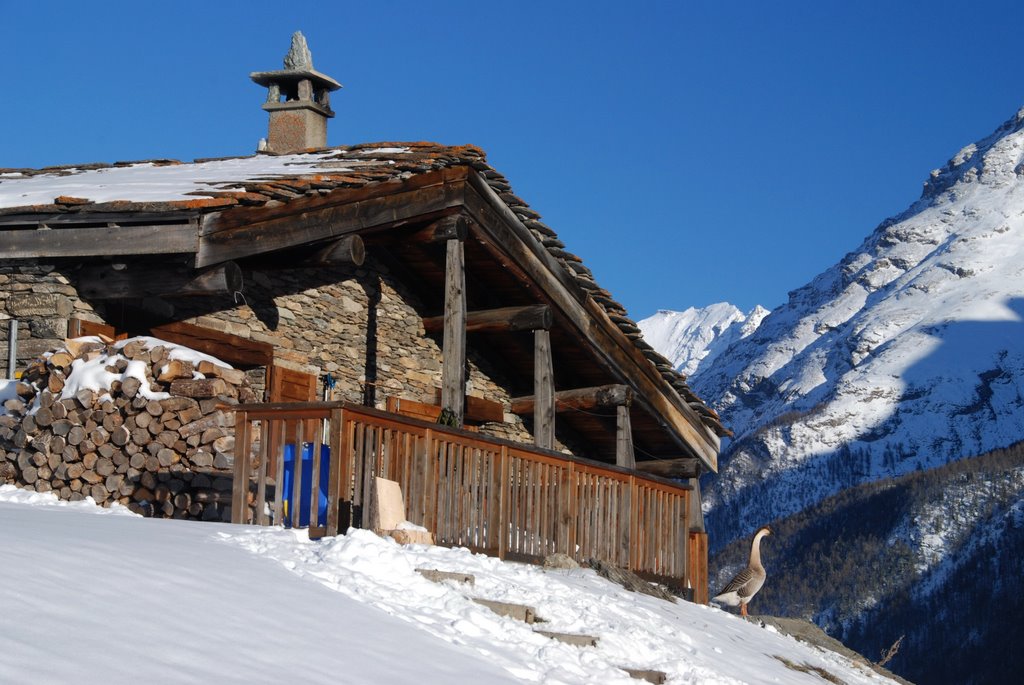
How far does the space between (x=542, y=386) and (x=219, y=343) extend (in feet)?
11.3

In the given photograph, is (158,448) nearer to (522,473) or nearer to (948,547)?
(522,473)

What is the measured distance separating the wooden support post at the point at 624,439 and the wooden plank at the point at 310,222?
13.6 ft

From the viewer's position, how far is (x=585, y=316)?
1495 centimetres

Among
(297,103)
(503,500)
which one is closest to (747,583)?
(503,500)

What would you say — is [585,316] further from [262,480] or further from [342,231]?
[262,480]

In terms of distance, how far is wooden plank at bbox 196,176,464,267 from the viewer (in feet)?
35.4

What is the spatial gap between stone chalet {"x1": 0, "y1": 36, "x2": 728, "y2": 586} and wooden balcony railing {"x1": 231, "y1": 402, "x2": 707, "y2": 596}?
0.20 metres

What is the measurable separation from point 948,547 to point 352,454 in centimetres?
11531

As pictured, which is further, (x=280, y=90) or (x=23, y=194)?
(x=280, y=90)

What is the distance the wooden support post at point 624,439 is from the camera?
15656 millimetres

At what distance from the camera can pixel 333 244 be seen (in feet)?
38.8

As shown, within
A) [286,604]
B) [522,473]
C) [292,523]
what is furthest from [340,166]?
[286,604]

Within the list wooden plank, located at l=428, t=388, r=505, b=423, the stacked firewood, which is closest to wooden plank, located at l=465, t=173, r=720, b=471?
wooden plank, located at l=428, t=388, r=505, b=423

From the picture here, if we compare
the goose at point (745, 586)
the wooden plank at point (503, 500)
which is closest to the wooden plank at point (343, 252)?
the wooden plank at point (503, 500)
